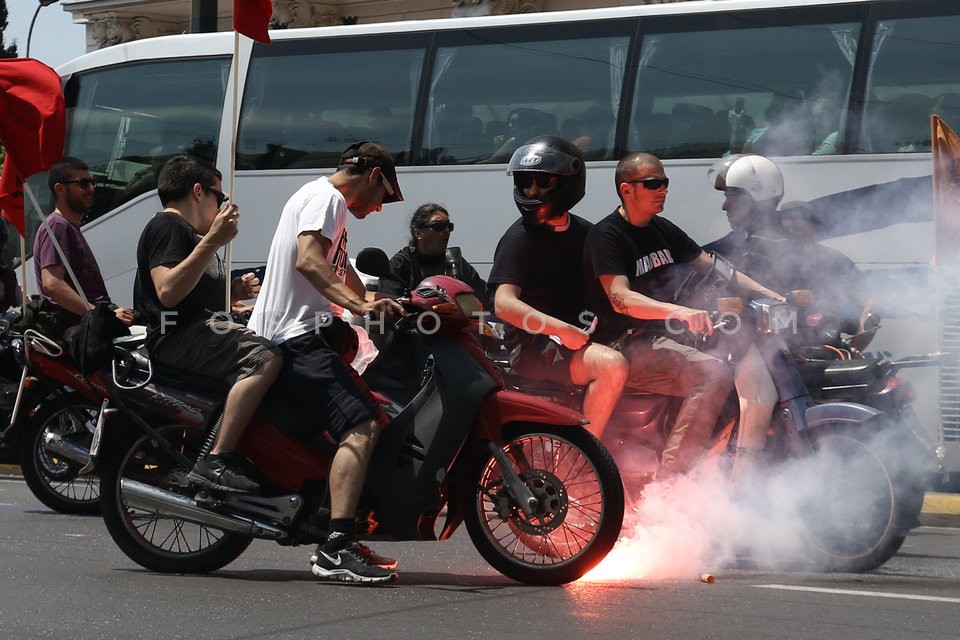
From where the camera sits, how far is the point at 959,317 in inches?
290

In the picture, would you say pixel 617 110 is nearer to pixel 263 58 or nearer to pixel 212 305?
pixel 263 58

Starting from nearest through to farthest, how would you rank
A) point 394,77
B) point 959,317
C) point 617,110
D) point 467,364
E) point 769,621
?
1. point 769,621
2. point 467,364
3. point 959,317
4. point 617,110
5. point 394,77

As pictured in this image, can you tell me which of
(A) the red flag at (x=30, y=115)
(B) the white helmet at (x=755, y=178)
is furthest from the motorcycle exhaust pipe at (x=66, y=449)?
(B) the white helmet at (x=755, y=178)

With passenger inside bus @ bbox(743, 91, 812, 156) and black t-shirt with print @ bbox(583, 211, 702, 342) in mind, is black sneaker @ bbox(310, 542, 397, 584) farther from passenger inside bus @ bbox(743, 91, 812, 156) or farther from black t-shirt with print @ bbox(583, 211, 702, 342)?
passenger inside bus @ bbox(743, 91, 812, 156)

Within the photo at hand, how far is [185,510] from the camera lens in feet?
18.7

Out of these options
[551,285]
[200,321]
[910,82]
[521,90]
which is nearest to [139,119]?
[521,90]

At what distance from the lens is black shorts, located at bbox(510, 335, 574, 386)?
6527mm

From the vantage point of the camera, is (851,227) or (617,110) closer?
(851,227)

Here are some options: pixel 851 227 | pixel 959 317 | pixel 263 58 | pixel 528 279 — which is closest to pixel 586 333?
pixel 528 279

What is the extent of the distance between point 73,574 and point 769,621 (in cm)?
281

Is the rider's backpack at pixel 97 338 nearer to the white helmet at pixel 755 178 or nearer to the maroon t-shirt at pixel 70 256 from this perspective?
the maroon t-shirt at pixel 70 256

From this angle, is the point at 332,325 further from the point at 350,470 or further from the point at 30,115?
the point at 30,115

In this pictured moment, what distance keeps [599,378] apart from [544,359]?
27cm

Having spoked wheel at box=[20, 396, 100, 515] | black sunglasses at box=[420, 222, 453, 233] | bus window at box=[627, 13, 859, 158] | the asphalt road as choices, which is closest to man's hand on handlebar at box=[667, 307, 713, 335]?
the asphalt road
